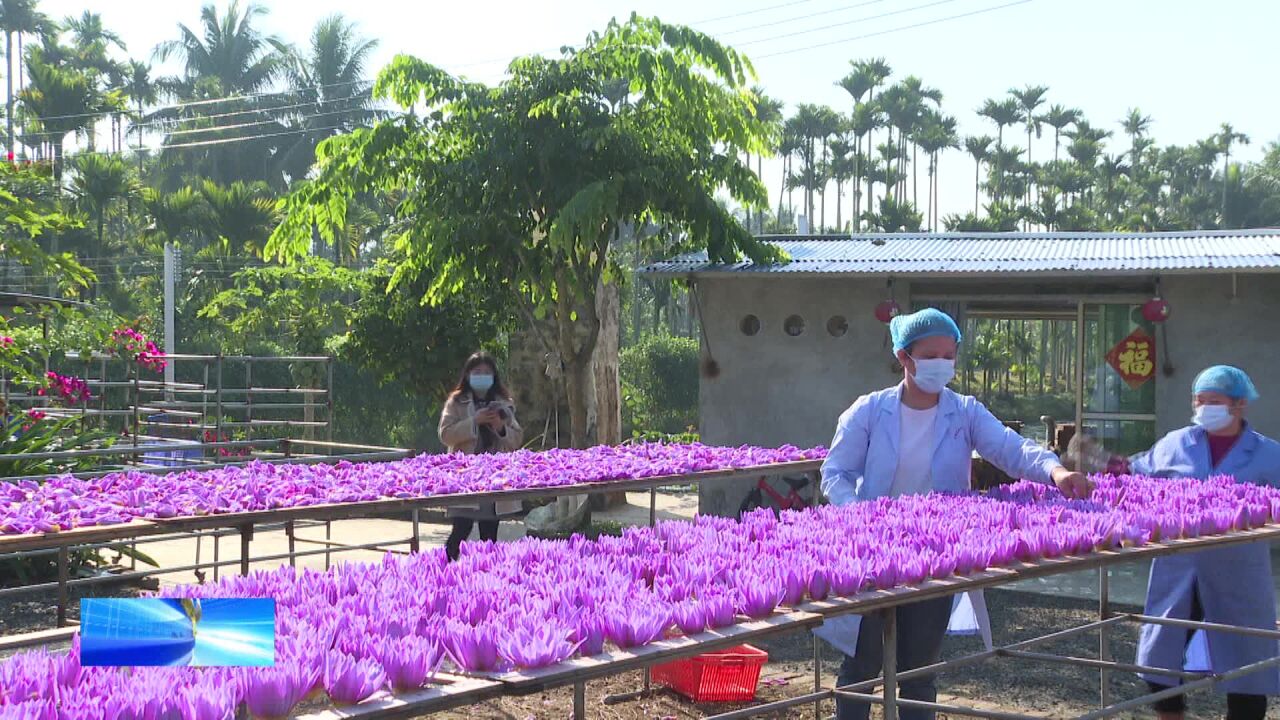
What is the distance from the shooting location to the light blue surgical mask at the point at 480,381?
795 centimetres

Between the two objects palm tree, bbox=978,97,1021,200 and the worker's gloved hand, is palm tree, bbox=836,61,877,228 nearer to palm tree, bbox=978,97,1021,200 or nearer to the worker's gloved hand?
palm tree, bbox=978,97,1021,200

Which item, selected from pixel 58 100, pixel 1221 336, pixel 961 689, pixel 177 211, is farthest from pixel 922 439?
pixel 58 100

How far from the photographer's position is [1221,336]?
11.5m

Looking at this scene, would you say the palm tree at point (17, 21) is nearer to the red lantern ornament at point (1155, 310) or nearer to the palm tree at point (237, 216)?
the palm tree at point (237, 216)

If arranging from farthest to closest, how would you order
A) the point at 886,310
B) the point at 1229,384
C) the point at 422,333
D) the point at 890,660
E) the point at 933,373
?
1. the point at 422,333
2. the point at 886,310
3. the point at 1229,384
4. the point at 933,373
5. the point at 890,660

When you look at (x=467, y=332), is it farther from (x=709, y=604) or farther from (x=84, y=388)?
(x=709, y=604)

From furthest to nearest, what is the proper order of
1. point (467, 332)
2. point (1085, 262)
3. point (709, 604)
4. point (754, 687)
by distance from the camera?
point (467, 332)
point (1085, 262)
point (754, 687)
point (709, 604)

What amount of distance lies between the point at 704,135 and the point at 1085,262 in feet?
12.4

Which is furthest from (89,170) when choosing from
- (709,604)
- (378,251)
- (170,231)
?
Result: (709,604)

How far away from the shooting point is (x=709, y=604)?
2867mm

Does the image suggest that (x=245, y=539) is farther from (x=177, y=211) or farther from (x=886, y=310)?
(x=177, y=211)

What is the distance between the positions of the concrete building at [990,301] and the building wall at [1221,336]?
0.5 inches

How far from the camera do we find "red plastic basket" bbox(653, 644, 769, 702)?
597 cm
